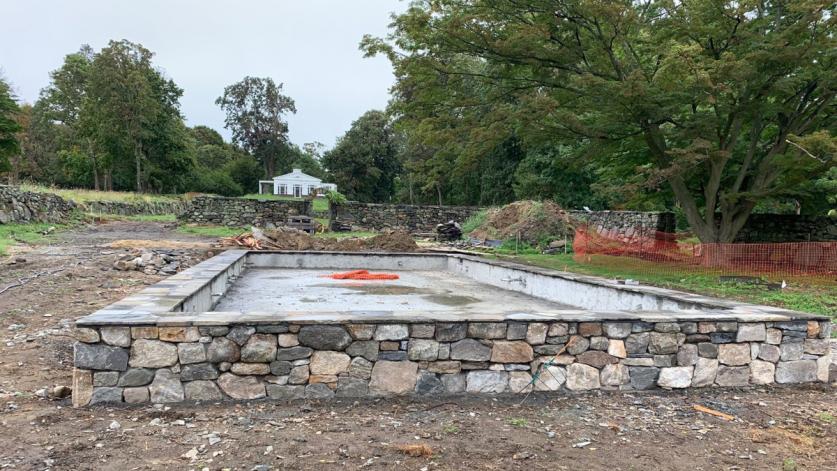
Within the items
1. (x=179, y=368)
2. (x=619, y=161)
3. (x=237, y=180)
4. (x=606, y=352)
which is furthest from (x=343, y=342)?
(x=237, y=180)

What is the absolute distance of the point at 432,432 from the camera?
2803 mm

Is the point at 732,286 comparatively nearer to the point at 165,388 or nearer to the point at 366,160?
the point at 165,388

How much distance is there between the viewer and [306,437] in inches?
106

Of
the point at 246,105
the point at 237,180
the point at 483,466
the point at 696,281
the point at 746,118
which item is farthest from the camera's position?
the point at 246,105

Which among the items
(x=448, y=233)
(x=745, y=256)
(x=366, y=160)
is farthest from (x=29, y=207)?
(x=366, y=160)

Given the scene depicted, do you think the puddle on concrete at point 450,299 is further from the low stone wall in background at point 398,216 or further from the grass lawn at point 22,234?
the low stone wall in background at point 398,216

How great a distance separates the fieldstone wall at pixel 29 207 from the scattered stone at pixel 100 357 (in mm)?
15878

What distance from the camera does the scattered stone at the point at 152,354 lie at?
3.03 m

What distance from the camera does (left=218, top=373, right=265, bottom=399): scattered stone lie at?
3.12 meters

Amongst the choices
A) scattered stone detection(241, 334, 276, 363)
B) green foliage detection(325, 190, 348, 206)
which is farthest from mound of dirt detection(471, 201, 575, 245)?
scattered stone detection(241, 334, 276, 363)

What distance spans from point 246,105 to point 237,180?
11.0m

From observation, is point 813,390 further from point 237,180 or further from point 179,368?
point 237,180

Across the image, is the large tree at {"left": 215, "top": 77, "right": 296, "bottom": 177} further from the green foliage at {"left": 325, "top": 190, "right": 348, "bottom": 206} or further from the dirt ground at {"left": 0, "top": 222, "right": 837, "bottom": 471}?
the dirt ground at {"left": 0, "top": 222, "right": 837, "bottom": 471}

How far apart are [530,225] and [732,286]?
8.28 meters
